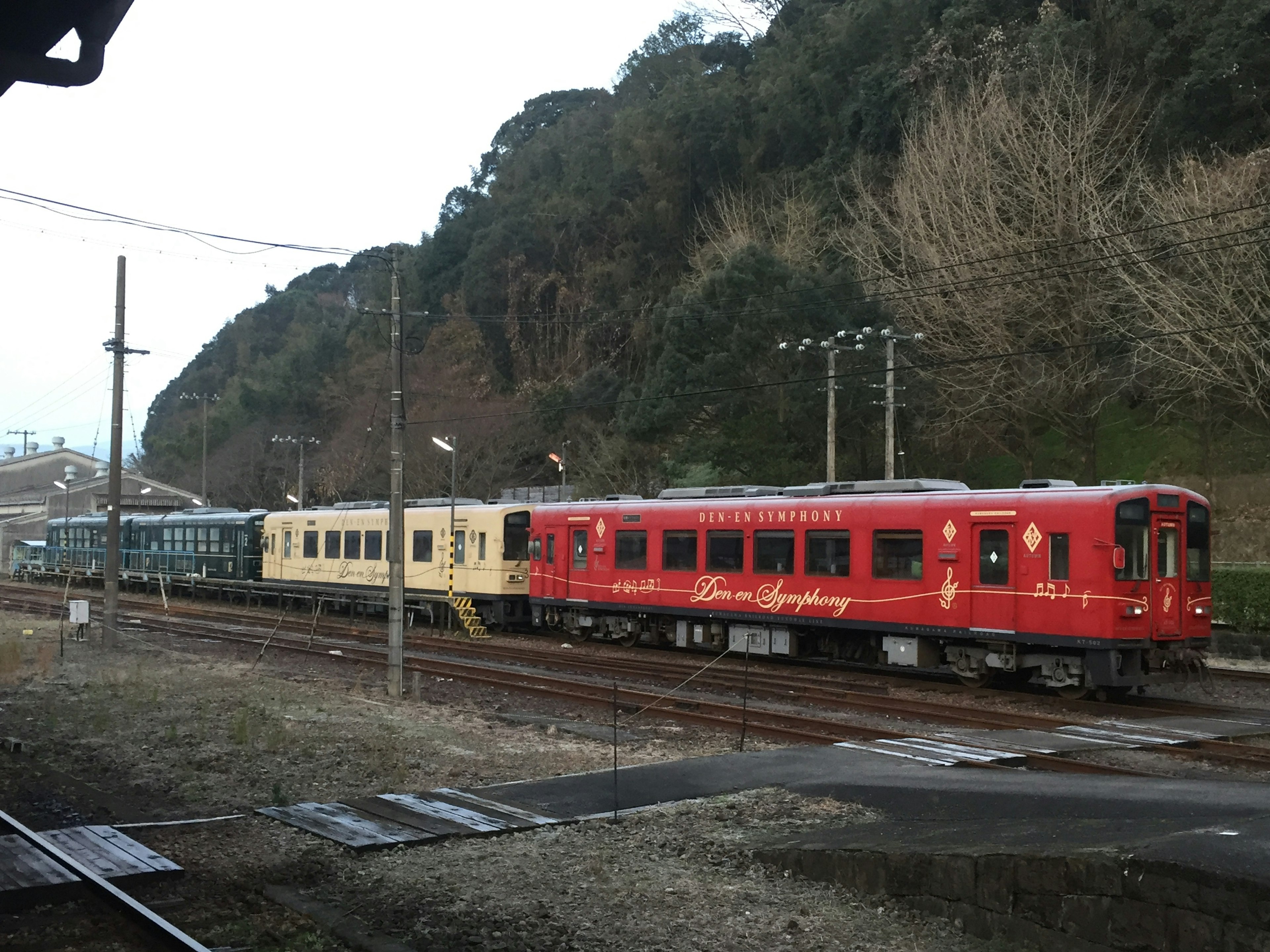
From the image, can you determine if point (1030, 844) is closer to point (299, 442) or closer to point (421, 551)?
point (421, 551)

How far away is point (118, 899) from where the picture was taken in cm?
733

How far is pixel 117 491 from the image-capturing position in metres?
25.1

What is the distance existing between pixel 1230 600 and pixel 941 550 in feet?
29.8

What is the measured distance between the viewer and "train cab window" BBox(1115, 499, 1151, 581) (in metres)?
16.1

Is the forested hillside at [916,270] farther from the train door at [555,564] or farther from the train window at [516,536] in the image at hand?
the train door at [555,564]

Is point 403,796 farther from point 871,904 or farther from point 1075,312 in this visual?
point 1075,312

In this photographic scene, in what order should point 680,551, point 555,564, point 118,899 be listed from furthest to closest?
point 555,564
point 680,551
point 118,899

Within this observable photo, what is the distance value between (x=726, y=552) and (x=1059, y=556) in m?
6.54

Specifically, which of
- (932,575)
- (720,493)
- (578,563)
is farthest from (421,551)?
(932,575)

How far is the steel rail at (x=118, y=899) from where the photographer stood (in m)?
6.66

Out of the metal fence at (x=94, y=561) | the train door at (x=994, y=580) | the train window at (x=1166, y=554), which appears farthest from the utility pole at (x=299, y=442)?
the train window at (x=1166, y=554)

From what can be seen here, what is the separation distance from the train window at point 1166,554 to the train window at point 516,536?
557 inches

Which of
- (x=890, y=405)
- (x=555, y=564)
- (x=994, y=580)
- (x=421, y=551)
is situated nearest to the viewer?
(x=994, y=580)

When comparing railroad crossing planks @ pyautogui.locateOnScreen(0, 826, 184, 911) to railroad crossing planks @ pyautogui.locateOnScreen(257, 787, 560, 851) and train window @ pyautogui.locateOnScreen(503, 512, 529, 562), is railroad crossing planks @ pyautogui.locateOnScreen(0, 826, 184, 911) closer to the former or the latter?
railroad crossing planks @ pyautogui.locateOnScreen(257, 787, 560, 851)
